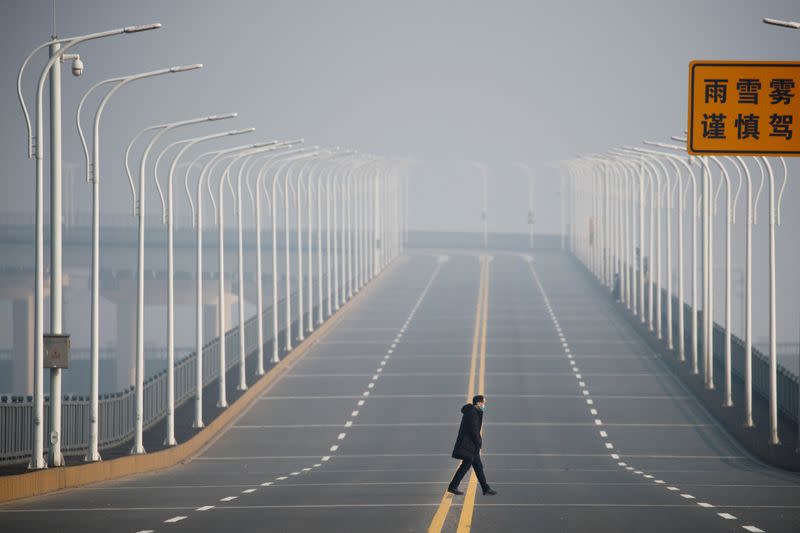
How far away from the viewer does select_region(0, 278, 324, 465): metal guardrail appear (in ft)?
113

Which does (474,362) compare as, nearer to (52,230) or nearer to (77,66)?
(52,230)

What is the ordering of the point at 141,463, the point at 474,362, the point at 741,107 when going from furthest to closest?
the point at 474,362, the point at 141,463, the point at 741,107

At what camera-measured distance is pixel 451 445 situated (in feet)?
146

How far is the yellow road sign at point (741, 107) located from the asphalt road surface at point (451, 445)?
5643 millimetres

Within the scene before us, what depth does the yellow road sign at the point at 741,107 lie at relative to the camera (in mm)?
25844

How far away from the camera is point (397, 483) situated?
104ft

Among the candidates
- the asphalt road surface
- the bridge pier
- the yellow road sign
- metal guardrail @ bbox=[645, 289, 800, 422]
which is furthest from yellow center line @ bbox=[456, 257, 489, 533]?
the bridge pier

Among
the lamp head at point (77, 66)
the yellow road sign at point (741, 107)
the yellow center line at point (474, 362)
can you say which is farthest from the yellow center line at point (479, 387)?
the lamp head at point (77, 66)

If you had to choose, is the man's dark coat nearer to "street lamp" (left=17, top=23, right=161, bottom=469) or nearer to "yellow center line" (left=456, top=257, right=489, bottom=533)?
"yellow center line" (left=456, top=257, right=489, bottom=533)

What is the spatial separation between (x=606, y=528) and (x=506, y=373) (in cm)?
4137

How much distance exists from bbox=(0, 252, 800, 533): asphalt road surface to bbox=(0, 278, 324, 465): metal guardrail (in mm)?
2643

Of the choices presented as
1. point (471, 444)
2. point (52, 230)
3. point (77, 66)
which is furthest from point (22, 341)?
point (471, 444)

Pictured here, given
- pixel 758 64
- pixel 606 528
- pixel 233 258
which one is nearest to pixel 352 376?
pixel 758 64

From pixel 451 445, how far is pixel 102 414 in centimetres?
941
